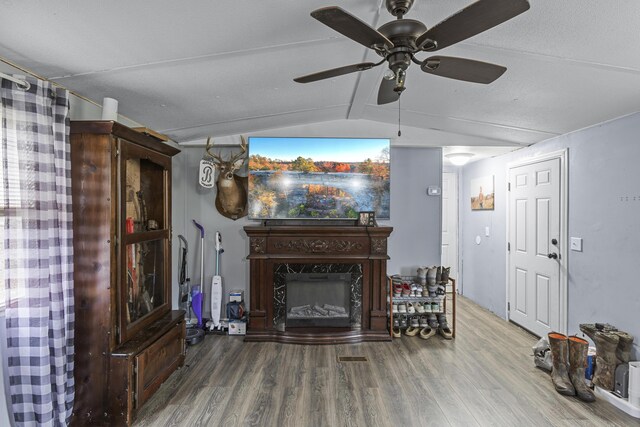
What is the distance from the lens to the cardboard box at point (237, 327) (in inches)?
157

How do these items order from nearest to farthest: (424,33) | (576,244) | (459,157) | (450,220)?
1. (424,33)
2. (576,244)
3. (459,157)
4. (450,220)

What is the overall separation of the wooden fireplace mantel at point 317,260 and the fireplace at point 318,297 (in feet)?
0.53

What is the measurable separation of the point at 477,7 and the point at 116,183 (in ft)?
7.24

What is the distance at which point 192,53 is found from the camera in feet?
6.63

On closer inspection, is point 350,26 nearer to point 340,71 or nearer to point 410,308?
point 340,71

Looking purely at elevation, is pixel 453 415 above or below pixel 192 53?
below

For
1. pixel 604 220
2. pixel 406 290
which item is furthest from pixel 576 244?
pixel 406 290

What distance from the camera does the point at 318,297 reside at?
402cm

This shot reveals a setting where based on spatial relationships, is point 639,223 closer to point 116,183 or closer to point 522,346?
point 522,346

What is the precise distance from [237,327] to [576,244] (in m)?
3.73

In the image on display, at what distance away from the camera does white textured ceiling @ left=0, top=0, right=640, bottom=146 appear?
1598mm

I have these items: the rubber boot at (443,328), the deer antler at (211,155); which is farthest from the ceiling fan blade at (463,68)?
the rubber boot at (443,328)

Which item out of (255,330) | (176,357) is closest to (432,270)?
(255,330)

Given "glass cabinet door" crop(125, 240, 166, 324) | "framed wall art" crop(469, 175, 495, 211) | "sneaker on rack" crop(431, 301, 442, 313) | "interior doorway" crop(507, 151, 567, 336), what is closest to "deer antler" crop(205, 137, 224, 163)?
"glass cabinet door" crop(125, 240, 166, 324)
